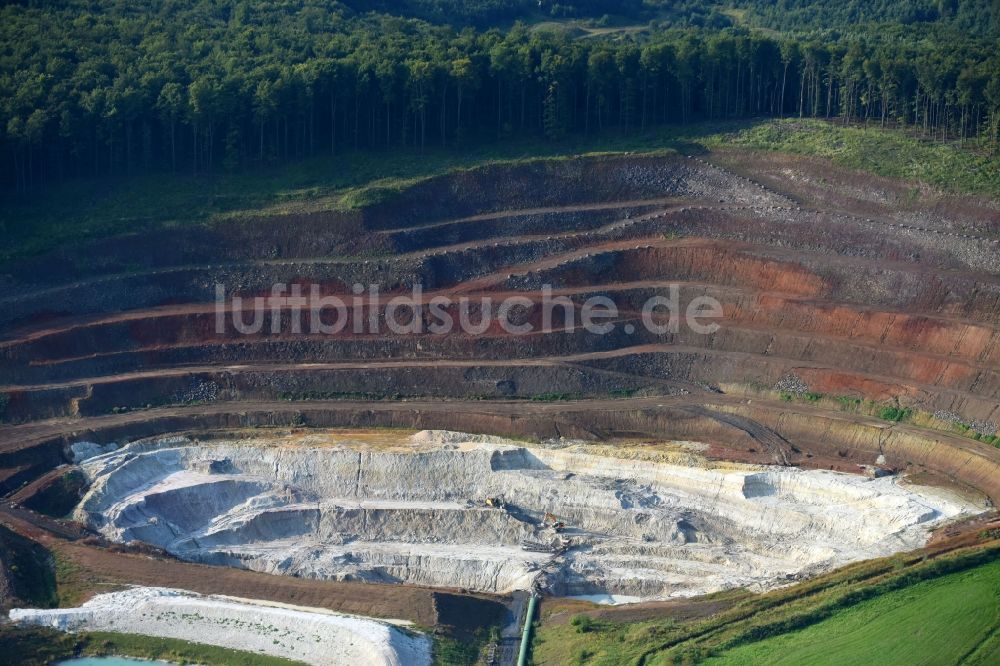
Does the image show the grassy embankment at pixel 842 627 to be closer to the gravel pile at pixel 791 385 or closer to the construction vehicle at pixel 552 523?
the construction vehicle at pixel 552 523

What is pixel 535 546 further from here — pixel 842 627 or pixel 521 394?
pixel 842 627

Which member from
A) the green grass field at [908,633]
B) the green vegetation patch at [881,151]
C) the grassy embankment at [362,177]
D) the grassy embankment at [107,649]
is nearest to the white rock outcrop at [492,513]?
the green grass field at [908,633]

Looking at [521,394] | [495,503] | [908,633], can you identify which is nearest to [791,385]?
[521,394]

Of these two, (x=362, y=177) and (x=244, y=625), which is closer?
(x=244, y=625)

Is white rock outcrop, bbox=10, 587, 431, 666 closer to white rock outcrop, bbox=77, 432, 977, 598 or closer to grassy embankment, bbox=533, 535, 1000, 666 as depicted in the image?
white rock outcrop, bbox=77, 432, 977, 598

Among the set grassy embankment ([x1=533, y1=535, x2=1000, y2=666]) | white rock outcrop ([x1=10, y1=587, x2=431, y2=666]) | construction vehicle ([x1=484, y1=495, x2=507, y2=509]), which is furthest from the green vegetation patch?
white rock outcrop ([x1=10, y1=587, x2=431, y2=666])

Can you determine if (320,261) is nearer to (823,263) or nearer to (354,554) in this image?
(354,554)
